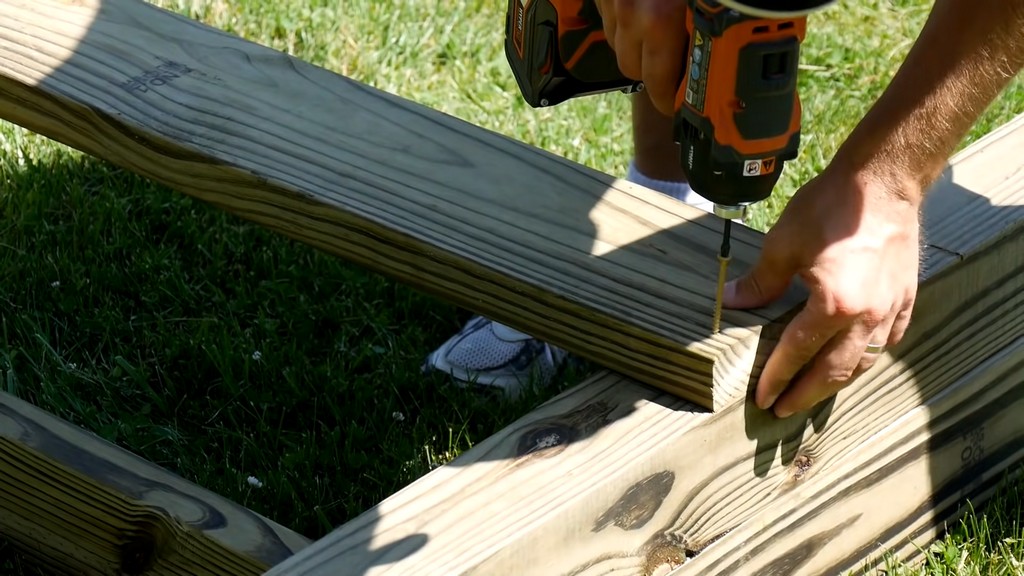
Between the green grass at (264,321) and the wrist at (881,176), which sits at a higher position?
the wrist at (881,176)

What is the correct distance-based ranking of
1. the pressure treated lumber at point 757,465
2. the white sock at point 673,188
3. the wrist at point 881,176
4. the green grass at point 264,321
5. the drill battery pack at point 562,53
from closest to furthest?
1. the pressure treated lumber at point 757,465
2. the wrist at point 881,176
3. the drill battery pack at point 562,53
4. the green grass at point 264,321
5. the white sock at point 673,188

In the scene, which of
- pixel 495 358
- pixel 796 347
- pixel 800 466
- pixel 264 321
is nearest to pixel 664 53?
pixel 796 347

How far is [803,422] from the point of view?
1.75 m

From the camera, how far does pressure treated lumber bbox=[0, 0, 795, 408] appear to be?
1.66 m

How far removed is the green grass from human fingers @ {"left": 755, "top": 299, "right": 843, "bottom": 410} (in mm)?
709

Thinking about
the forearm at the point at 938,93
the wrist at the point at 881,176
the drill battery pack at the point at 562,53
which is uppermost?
the forearm at the point at 938,93

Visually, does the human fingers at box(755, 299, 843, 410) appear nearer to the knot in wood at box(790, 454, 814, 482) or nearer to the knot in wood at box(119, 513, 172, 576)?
the knot in wood at box(790, 454, 814, 482)

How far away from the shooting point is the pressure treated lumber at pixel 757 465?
1.44 meters

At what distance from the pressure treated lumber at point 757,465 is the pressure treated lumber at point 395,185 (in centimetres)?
9

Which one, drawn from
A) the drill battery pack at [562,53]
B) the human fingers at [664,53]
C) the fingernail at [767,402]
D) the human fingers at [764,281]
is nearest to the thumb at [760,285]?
the human fingers at [764,281]

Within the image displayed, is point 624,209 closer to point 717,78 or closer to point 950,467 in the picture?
point 717,78

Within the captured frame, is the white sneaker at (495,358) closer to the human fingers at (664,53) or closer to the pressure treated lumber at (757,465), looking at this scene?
the pressure treated lumber at (757,465)

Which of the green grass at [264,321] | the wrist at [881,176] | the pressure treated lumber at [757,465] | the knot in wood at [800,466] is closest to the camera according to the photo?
the pressure treated lumber at [757,465]

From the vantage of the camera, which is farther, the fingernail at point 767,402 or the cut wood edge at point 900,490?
the cut wood edge at point 900,490
